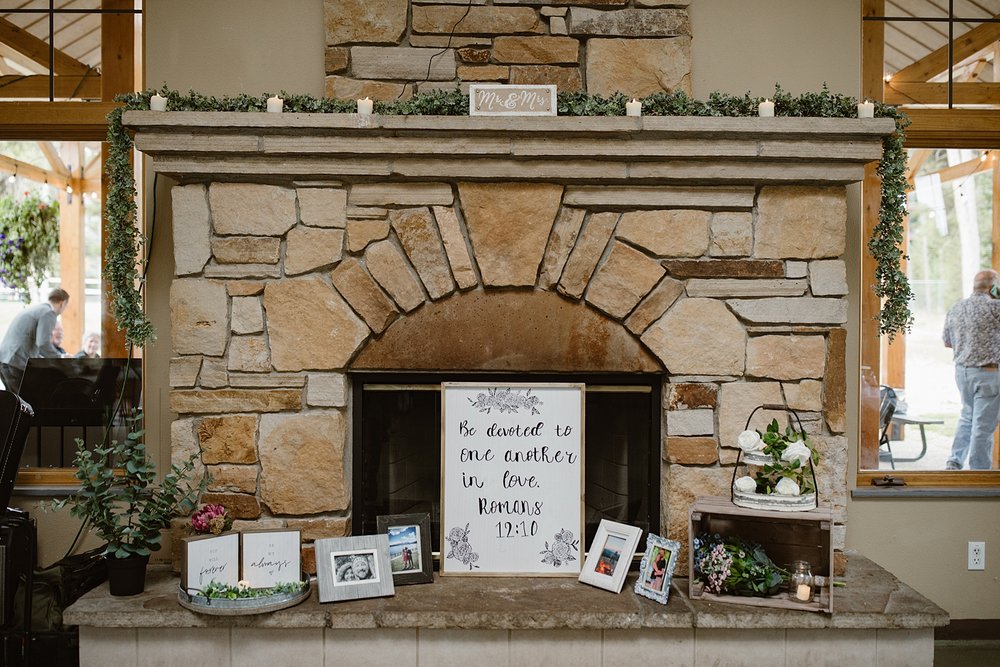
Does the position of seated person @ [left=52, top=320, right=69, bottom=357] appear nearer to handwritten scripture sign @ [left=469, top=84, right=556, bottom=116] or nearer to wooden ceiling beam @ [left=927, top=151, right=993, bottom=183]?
handwritten scripture sign @ [left=469, top=84, right=556, bottom=116]

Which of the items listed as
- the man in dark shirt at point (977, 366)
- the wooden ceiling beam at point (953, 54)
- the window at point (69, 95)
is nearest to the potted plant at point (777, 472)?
the man in dark shirt at point (977, 366)

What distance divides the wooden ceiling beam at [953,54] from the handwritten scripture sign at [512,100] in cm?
144

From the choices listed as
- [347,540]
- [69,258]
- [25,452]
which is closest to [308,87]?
[69,258]

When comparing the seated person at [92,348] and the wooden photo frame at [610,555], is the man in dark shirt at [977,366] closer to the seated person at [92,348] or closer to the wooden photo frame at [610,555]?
the wooden photo frame at [610,555]

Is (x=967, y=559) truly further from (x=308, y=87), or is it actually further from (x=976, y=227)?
(x=308, y=87)

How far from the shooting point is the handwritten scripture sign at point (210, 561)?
2242 mm

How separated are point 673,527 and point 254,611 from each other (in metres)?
1.39

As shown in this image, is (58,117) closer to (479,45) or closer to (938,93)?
(479,45)

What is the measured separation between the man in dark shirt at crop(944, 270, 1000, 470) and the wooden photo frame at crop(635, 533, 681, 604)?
4.54 ft

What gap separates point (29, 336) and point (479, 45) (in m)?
2.08

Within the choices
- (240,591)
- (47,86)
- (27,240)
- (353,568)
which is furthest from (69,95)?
(353,568)

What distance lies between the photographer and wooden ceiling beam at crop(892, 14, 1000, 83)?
9.12 feet

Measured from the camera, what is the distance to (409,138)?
7.72 ft

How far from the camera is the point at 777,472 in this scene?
2.25 metres
